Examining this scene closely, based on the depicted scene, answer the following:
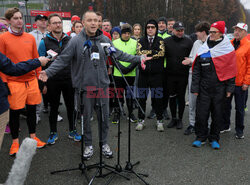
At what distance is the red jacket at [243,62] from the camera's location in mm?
4492

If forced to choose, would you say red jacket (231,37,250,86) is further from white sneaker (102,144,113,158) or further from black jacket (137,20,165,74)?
white sneaker (102,144,113,158)

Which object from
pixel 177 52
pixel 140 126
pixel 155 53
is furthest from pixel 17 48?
pixel 177 52

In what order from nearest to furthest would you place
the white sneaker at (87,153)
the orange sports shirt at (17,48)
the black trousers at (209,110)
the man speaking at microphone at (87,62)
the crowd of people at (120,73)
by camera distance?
the man speaking at microphone at (87,62) → the crowd of people at (120,73) → the orange sports shirt at (17,48) → the white sneaker at (87,153) → the black trousers at (209,110)

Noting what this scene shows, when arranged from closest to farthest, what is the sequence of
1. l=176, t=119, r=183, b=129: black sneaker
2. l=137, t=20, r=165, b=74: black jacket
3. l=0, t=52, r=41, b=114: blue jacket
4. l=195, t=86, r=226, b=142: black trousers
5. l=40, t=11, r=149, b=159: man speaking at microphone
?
1. l=0, t=52, r=41, b=114: blue jacket
2. l=40, t=11, r=149, b=159: man speaking at microphone
3. l=195, t=86, r=226, b=142: black trousers
4. l=137, t=20, r=165, b=74: black jacket
5. l=176, t=119, r=183, b=129: black sneaker

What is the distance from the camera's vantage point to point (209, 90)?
14.1 feet

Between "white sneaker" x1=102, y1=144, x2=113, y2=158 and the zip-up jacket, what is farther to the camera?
the zip-up jacket

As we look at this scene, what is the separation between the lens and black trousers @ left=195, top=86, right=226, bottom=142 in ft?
14.0

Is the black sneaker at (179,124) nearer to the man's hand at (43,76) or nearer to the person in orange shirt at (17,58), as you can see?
the person in orange shirt at (17,58)

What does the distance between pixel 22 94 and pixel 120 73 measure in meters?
1.83

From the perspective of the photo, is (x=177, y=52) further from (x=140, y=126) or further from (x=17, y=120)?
(x=17, y=120)

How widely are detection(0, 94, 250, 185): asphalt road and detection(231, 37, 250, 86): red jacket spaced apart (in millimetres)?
1275

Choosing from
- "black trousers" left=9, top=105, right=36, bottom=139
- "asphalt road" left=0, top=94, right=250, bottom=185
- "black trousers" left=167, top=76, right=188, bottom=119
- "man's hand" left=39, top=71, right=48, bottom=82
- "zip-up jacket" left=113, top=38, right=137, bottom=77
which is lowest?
"asphalt road" left=0, top=94, right=250, bottom=185

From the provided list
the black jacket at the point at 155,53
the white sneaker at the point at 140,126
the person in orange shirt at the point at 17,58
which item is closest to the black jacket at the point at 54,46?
the person in orange shirt at the point at 17,58

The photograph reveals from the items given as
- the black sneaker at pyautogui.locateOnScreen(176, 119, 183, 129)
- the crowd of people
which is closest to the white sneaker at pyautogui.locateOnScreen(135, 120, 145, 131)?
the crowd of people
